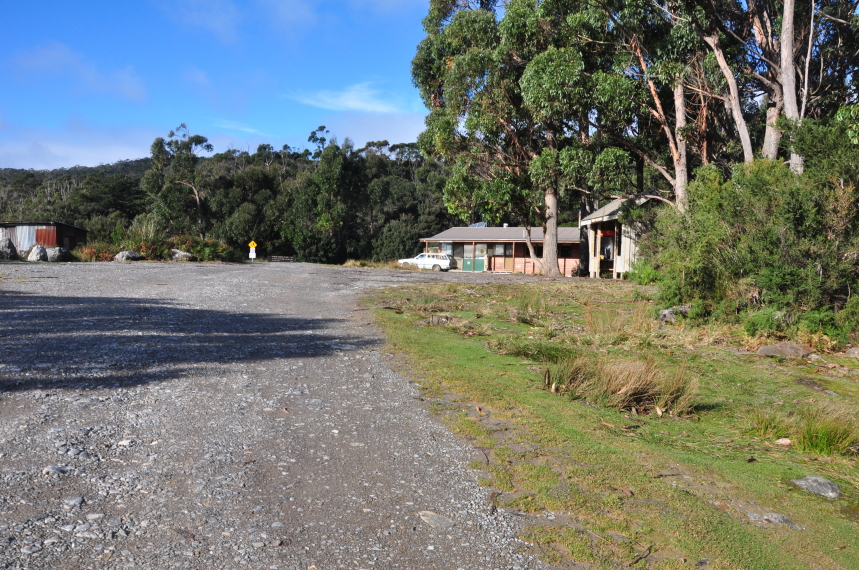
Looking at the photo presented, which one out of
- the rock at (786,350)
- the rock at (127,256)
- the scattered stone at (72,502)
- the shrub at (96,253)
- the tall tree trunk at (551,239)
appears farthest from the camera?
the tall tree trunk at (551,239)

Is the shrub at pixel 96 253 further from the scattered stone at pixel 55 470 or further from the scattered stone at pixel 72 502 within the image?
the scattered stone at pixel 72 502

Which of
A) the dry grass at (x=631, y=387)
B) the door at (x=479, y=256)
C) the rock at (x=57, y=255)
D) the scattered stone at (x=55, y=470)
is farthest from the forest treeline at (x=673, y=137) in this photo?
the scattered stone at (x=55, y=470)

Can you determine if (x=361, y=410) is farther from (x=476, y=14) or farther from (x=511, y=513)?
(x=476, y=14)

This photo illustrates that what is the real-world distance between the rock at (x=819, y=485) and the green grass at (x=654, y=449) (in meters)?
0.08

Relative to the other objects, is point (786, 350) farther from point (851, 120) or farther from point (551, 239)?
point (551, 239)

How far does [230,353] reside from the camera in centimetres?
795

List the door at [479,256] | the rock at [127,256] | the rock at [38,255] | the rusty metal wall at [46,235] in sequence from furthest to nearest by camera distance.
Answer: the door at [479,256] → the rusty metal wall at [46,235] → the rock at [127,256] → the rock at [38,255]

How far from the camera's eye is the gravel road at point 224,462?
3252mm

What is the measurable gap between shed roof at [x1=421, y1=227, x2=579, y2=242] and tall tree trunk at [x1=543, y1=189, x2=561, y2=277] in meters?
10.6

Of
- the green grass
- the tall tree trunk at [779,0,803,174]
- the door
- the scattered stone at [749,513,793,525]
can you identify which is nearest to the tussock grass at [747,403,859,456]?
the green grass

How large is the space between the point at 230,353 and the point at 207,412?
102 inches

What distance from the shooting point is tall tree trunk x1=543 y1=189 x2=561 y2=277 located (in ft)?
109

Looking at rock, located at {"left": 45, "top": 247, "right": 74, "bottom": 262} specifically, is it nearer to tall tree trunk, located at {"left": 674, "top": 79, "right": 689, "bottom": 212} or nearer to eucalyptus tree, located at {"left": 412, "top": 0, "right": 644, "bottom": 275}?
eucalyptus tree, located at {"left": 412, "top": 0, "right": 644, "bottom": 275}

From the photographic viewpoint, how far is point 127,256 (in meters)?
30.2
